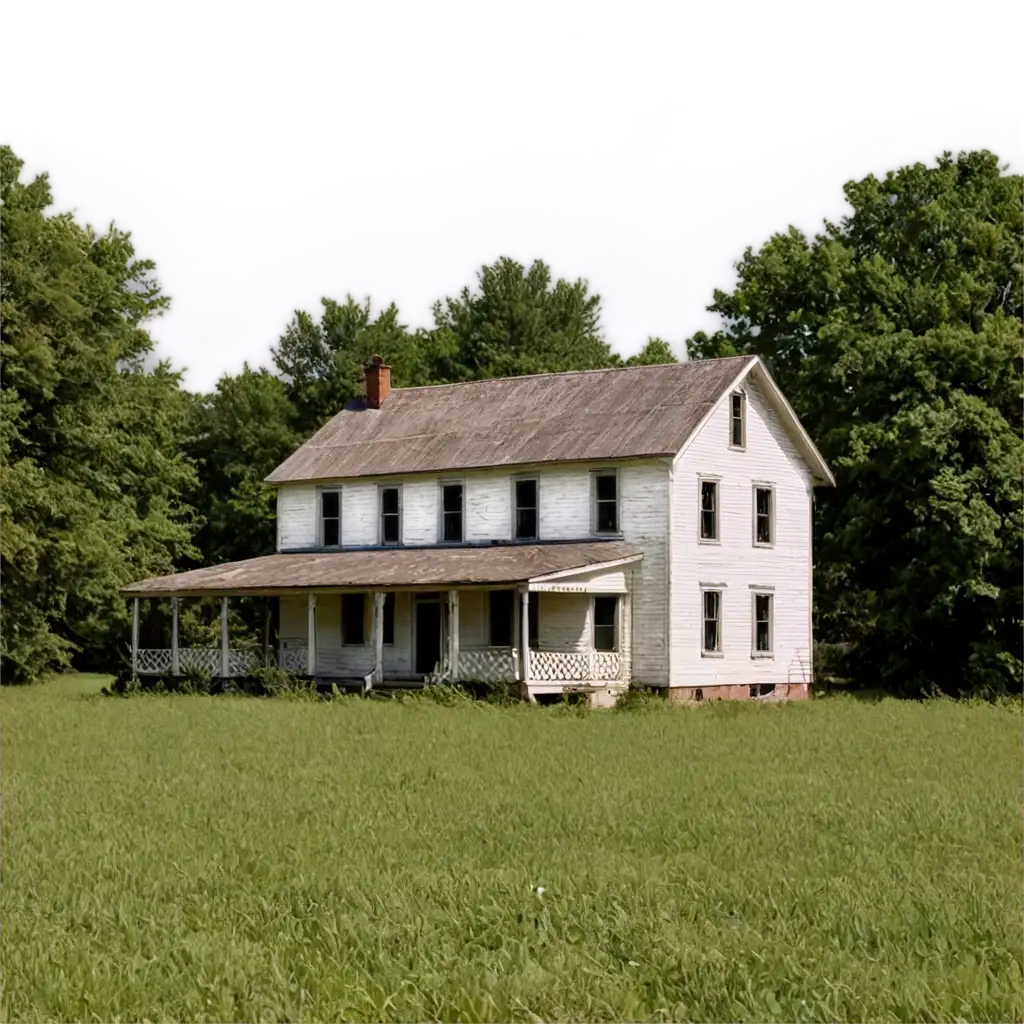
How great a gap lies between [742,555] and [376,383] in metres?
12.8

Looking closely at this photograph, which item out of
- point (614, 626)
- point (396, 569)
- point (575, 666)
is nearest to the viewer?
point (575, 666)

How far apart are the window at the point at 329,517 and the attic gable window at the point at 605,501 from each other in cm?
858

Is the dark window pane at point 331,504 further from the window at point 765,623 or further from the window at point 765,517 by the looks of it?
the window at point 765,623

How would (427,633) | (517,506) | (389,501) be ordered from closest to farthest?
1. (427,633)
2. (517,506)
3. (389,501)

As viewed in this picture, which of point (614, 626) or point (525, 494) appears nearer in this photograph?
point (614, 626)

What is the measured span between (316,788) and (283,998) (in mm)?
10084

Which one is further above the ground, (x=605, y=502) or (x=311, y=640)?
(x=605, y=502)

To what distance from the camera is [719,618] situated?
3778 cm

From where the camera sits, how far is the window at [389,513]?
41781mm

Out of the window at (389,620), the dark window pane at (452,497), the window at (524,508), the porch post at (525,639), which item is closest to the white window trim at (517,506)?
the window at (524,508)

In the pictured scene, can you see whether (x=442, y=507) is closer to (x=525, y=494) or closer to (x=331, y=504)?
(x=525, y=494)

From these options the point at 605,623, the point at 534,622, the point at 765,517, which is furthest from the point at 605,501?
the point at 765,517

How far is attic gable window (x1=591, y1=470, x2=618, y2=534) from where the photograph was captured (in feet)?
123

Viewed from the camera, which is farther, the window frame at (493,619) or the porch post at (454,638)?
the window frame at (493,619)
